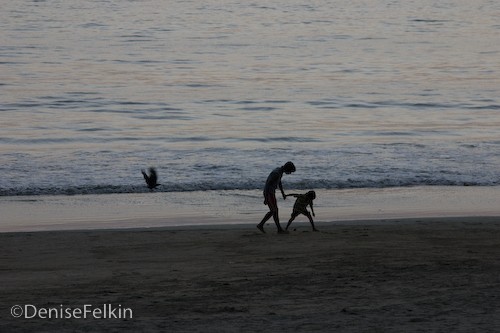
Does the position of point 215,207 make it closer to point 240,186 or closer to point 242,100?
point 240,186

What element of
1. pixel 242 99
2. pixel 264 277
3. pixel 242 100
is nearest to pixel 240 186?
pixel 264 277

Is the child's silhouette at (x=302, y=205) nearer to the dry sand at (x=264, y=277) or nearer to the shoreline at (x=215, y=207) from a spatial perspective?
the dry sand at (x=264, y=277)

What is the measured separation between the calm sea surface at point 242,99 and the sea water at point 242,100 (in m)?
0.08

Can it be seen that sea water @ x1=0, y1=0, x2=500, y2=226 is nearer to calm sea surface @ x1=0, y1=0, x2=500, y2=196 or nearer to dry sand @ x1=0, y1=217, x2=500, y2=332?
calm sea surface @ x1=0, y1=0, x2=500, y2=196

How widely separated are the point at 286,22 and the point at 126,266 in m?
65.0

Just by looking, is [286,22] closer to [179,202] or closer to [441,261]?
[179,202]

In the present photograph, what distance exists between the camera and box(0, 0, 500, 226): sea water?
24.9 metres

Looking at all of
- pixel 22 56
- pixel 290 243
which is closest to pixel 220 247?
pixel 290 243

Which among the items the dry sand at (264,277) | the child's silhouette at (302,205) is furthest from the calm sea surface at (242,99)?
the dry sand at (264,277)

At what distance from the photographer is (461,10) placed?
290 feet

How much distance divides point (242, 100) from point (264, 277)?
92.7 feet

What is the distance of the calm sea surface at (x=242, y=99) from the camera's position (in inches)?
984

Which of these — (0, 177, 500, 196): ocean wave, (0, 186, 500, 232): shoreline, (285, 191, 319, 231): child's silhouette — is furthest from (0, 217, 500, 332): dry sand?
(0, 177, 500, 196): ocean wave

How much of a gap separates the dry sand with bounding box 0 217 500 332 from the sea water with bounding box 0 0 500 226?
6.28 m
